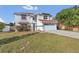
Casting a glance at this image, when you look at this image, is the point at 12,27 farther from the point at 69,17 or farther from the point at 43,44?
the point at 69,17

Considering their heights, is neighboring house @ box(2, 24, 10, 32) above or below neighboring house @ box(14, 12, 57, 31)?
below

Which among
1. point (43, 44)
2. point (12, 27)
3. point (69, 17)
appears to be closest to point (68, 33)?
point (69, 17)

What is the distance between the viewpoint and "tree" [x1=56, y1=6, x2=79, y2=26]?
3047 millimetres

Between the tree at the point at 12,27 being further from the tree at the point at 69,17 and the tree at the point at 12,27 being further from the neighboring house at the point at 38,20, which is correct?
the tree at the point at 69,17

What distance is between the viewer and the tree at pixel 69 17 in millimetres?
3047

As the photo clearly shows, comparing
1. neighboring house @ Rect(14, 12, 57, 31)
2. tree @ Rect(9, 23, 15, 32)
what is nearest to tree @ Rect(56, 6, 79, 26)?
neighboring house @ Rect(14, 12, 57, 31)

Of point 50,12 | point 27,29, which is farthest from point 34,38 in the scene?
point 50,12

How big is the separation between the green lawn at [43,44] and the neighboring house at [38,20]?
0.09 metres

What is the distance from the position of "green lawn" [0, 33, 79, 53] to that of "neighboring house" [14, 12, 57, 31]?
0.09 meters

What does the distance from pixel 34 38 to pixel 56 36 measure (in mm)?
237

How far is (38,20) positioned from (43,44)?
27 cm

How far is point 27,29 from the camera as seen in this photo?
3.08 metres

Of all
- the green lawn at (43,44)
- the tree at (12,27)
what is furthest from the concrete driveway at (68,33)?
the tree at (12,27)

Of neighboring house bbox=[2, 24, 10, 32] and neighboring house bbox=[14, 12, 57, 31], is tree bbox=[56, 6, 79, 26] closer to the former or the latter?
neighboring house bbox=[14, 12, 57, 31]
